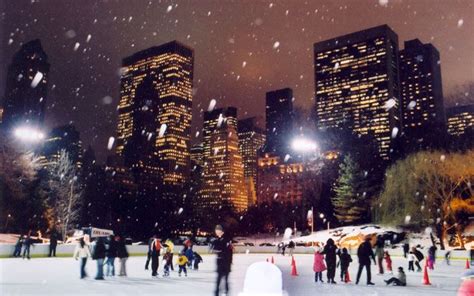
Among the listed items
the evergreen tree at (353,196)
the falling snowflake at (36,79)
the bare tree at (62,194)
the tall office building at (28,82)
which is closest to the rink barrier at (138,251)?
the bare tree at (62,194)

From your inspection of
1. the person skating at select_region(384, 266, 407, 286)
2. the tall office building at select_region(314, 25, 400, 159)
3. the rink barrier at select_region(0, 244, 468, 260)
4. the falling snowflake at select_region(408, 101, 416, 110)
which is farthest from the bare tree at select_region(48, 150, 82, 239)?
the falling snowflake at select_region(408, 101, 416, 110)

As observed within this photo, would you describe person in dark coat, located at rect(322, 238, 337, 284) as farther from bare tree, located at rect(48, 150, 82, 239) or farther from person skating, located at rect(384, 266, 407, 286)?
bare tree, located at rect(48, 150, 82, 239)

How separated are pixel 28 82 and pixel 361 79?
377ft

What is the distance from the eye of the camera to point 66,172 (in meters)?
50.8

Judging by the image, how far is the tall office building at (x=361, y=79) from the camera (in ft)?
525

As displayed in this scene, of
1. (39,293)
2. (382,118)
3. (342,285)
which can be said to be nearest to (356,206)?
(342,285)

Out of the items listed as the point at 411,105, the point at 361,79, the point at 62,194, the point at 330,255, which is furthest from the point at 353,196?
the point at 411,105

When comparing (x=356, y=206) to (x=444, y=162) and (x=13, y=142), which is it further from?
(x=13, y=142)

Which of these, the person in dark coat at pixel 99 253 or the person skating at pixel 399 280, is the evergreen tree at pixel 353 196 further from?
the person in dark coat at pixel 99 253

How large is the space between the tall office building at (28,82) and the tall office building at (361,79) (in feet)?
308

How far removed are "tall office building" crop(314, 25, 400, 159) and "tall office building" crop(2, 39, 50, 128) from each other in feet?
308

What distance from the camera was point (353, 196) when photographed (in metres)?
64.1

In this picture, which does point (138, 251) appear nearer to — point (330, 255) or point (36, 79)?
point (330, 255)

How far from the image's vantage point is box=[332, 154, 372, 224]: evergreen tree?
63531 mm
